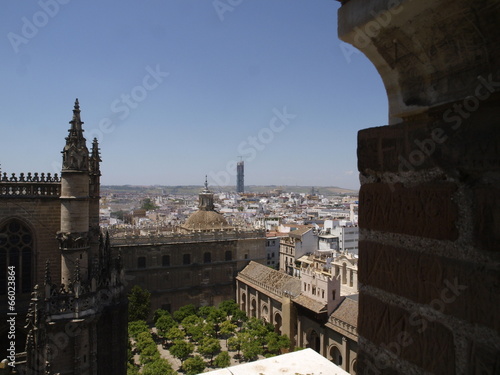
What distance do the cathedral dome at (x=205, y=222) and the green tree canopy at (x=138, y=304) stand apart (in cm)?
838

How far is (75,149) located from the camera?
9.70 metres

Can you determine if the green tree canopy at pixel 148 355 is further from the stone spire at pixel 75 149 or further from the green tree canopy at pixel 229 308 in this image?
the stone spire at pixel 75 149

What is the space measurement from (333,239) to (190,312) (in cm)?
2130

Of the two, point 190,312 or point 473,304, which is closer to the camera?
point 473,304

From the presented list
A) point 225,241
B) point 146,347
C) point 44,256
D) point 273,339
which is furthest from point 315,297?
point 44,256

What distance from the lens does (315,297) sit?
2138 cm

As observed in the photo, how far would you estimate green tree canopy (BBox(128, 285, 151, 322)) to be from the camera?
81.6 ft

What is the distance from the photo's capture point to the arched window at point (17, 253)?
10.3 meters

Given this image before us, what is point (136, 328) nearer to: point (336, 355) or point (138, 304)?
point (138, 304)

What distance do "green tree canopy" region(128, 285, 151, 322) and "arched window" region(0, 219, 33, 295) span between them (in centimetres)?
1524

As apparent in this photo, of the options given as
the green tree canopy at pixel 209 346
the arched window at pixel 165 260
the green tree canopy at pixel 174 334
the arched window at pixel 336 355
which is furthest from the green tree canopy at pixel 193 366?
the arched window at pixel 165 260

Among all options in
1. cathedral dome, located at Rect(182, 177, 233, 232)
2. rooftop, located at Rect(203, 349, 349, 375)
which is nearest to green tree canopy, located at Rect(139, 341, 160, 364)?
cathedral dome, located at Rect(182, 177, 233, 232)

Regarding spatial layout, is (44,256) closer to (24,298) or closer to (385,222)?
(24,298)

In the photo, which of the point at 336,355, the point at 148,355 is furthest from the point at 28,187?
the point at 336,355
